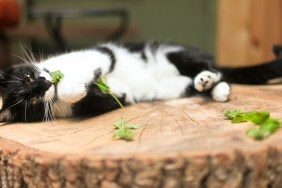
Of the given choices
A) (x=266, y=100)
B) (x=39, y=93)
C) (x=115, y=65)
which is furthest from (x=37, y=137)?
(x=266, y=100)

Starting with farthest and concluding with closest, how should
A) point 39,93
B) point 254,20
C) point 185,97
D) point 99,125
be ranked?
point 254,20 → point 185,97 → point 39,93 → point 99,125

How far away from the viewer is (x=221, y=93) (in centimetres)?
167

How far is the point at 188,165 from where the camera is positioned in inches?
38.4

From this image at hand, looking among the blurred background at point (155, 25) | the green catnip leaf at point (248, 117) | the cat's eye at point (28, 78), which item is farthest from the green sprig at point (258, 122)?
the blurred background at point (155, 25)

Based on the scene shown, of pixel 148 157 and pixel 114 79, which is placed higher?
pixel 114 79

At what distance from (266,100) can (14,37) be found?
2.76 m

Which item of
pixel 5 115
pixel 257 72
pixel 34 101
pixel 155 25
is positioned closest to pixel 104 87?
pixel 34 101

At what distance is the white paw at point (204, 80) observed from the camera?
5.68 feet

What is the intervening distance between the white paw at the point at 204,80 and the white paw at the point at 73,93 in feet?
1.68

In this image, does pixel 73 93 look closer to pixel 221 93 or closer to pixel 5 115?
pixel 5 115

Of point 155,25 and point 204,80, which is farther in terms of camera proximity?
point 155,25

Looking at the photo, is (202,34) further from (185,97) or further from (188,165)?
(188,165)

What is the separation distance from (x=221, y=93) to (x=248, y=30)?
1.22 meters

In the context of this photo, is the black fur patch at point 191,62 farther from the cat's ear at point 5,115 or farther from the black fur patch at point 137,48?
the cat's ear at point 5,115
